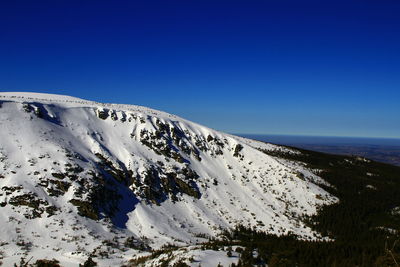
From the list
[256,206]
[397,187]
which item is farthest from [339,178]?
[256,206]

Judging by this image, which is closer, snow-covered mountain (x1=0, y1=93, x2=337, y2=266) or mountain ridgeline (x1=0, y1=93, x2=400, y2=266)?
mountain ridgeline (x1=0, y1=93, x2=400, y2=266)

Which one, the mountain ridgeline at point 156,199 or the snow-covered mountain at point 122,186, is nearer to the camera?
the mountain ridgeline at point 156,199

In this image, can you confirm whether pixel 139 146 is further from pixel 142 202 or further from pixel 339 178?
pixel 339 178

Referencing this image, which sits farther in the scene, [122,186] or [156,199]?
[156,199]

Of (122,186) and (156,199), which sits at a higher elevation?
(122,186)
